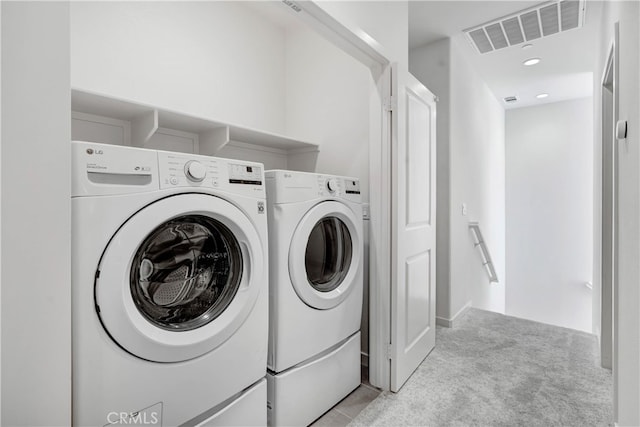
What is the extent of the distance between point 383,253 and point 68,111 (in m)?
1.49

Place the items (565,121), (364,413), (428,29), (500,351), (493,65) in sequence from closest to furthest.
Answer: (364,413) → (500,351) → (428,29) → (493,65) → (565,121)

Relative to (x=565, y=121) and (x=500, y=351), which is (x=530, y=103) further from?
(x=500, y=351)

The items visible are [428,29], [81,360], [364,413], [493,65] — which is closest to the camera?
[81,360]

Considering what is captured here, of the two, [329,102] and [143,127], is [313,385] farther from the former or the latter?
[329,102]

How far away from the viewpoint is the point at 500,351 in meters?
2.23

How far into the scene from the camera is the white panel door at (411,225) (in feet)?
5.72

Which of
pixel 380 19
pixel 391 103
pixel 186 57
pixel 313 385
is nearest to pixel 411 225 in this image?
pixel 391 103

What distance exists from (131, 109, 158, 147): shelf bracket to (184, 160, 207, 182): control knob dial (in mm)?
559

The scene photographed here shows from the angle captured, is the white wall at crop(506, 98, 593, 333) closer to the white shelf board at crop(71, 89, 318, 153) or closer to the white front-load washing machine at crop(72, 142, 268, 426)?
the white shelf board at crop(71, 89, 318, 153)

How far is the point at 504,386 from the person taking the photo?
179cm

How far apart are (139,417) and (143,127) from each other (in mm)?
1222

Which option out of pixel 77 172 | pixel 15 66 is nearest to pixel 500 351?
pixel 77 172

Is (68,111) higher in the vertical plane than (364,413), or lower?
higher

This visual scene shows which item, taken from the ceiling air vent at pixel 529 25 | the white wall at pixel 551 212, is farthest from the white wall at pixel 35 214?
the white wall at pixel 551 212
